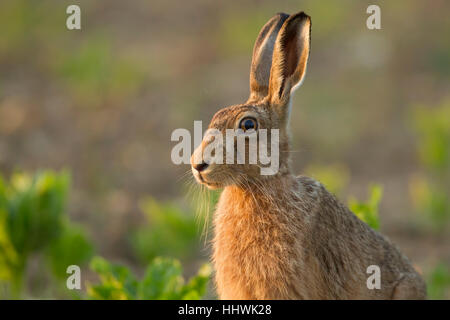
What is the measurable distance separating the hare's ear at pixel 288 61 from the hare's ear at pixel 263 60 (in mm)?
147

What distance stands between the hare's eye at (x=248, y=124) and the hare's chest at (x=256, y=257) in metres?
0.52

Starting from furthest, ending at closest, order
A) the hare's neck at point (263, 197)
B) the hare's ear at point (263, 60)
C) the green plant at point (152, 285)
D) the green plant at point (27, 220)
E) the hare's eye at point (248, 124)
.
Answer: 1. the green plant at point (27, 220)
2. the green plant at point (152, 285)
3. the hare's ear at point (263, 60)
4. the hare's neck at point (263, 197)
5. the hare's eye at point (248, 124)

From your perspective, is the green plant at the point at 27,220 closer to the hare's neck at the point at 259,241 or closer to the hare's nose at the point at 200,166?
the hare's neck at the point at 259,241

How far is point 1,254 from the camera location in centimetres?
543

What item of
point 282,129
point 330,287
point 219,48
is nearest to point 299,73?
point 282,129

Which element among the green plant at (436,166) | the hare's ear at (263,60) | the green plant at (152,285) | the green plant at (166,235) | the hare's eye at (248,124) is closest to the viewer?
the hare's eye at (248,124)

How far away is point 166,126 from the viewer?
10.5 meters

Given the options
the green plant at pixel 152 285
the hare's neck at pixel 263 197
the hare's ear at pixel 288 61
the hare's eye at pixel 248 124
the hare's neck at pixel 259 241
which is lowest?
the green plant at pixel 152 285

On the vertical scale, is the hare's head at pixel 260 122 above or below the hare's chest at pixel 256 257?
above

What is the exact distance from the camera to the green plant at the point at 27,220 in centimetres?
538

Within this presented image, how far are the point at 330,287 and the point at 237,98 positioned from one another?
7.10 metres

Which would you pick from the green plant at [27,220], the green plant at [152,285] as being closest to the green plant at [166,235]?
the green plant at [27,220]

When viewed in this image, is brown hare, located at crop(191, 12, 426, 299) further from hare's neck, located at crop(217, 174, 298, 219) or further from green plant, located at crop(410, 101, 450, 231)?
green plant, located at crop(410, 101, 450, 231)

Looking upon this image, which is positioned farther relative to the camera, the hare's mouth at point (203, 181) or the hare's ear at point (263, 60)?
the hare's ear at point (263, 60)
